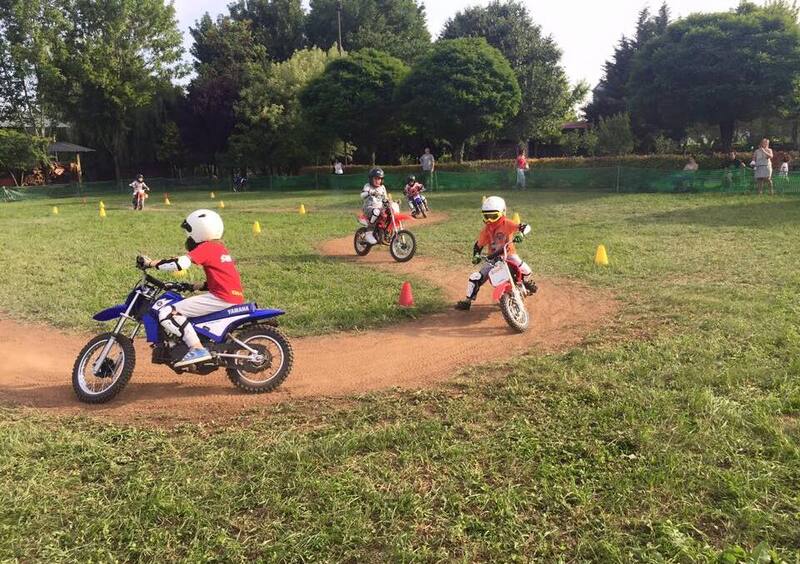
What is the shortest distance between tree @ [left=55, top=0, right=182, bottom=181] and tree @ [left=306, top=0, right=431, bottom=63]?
14237mm

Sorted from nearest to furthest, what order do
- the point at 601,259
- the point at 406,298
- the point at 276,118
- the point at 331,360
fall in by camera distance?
1. the point at 331,360
2. the point at 406,298
3. the point at 601,259
4. the point at 276,118

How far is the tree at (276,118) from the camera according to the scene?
133 ft

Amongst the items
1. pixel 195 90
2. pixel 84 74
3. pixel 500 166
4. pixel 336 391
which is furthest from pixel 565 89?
pixel 336 391

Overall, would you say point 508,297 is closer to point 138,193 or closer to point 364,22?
point 138,193

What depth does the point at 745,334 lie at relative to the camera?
5.86 meters

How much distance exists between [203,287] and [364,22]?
53.3 meters

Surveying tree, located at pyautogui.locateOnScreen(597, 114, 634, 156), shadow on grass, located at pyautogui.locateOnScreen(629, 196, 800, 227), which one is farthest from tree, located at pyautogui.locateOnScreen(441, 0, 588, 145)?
shadow on grass, located at pyautogui.locateOnScreen(629, 196, 800, 227)

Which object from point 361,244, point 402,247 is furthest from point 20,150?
point 402,247

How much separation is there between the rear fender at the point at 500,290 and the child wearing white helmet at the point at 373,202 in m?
5.34

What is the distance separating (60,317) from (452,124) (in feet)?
93.6

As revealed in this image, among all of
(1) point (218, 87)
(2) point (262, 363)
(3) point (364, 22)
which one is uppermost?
(3) point (364, 22)

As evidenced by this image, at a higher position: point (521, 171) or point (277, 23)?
point (277, 23)

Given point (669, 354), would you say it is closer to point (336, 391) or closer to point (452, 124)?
point (336, 391)

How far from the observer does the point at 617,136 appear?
1647 inches
